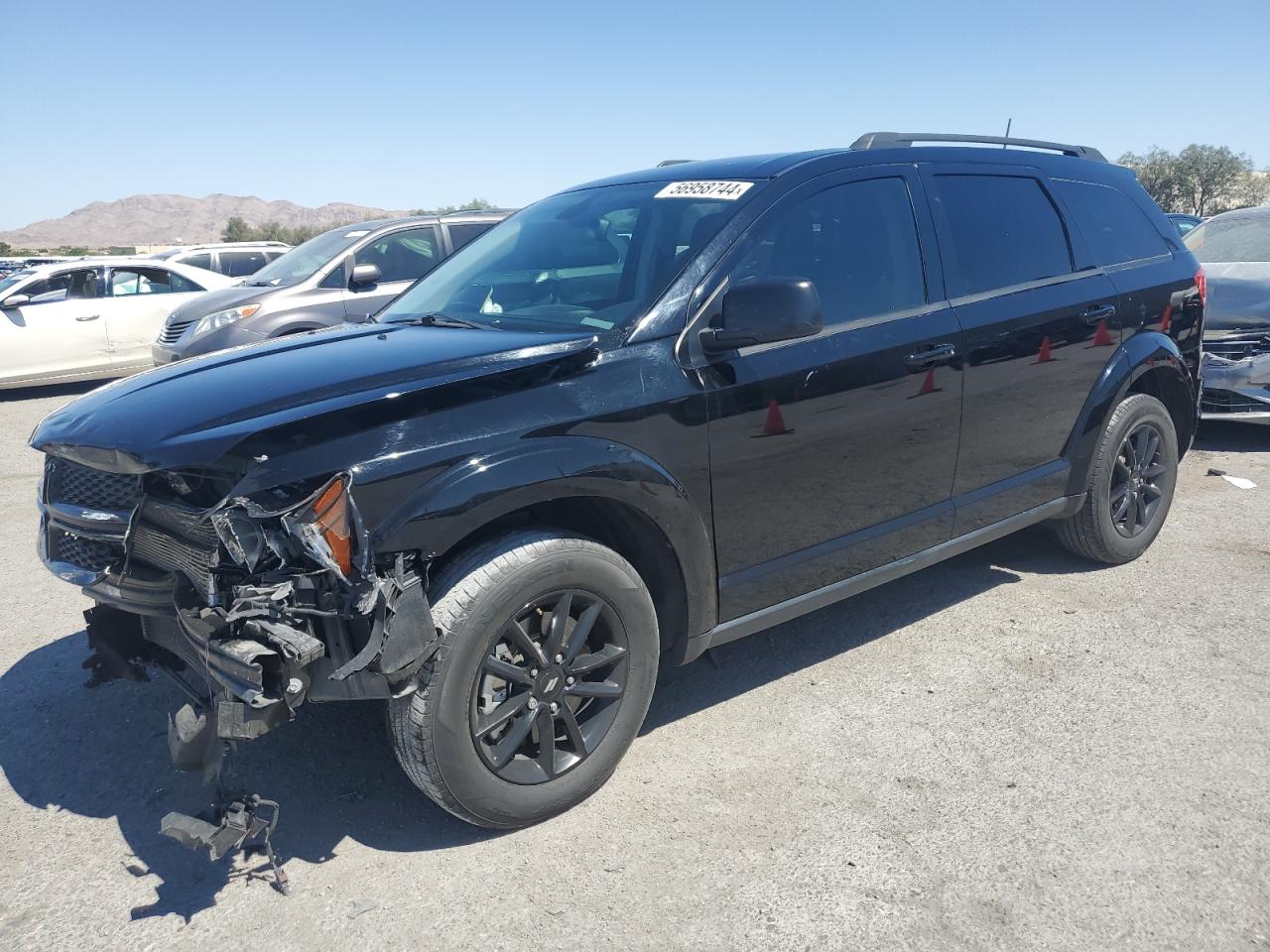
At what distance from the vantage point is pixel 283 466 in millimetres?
2545

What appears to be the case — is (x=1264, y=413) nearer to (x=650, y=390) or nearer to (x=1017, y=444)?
(x=1017, y=444)

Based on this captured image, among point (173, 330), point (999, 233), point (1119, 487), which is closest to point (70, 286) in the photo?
point (173, 330)

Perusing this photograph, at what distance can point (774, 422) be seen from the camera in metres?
3.37

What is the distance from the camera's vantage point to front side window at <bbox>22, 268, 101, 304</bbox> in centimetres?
1218

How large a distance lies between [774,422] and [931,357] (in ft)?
2.83

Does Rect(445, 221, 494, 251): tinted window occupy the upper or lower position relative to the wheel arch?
upper

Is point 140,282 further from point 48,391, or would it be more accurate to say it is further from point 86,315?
point 48,391

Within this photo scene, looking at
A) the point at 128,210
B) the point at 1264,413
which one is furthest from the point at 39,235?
the point at 1264,413

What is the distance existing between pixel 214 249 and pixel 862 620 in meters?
16.3

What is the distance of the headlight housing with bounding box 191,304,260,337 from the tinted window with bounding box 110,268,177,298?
→ 12.7ft

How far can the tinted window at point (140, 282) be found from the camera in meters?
12.5

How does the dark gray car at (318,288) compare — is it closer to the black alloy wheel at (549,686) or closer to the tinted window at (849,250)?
the tinted window at (849,250)

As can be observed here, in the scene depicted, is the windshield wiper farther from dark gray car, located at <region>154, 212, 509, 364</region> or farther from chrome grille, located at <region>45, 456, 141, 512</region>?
dark gray car, located at <region>154, 212, 509, 364</region>

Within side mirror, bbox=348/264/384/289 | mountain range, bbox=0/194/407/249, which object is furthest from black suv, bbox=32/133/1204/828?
mountain range, bbox=0/194/407/249
